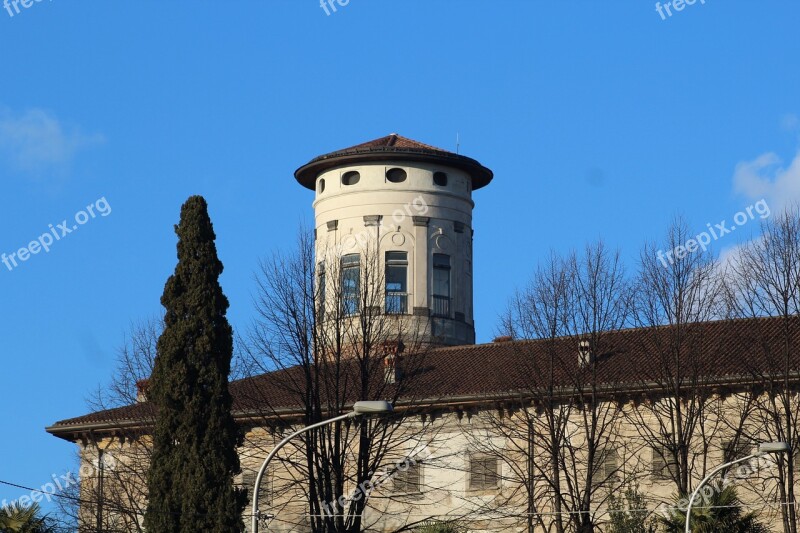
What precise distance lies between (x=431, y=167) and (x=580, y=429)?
58.8 feet

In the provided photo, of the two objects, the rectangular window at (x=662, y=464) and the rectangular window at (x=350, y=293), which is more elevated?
the rectangular window at (x=350, y=293)

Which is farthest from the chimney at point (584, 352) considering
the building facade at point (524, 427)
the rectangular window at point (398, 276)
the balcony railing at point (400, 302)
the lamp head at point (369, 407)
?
the lamp head at point (369, 407)

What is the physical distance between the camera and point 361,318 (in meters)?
44.0

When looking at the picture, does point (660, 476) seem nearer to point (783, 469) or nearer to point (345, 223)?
point (783, 469)

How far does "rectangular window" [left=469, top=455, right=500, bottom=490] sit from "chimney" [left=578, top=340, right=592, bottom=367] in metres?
4.54

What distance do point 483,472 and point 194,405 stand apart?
14.7 meters

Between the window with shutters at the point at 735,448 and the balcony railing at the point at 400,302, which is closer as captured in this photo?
the window with shutters at the point at 735,448

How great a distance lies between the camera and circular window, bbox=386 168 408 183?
202ft

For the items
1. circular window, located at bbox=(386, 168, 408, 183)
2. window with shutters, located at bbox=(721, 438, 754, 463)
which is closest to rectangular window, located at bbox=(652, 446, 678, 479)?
window with shutters, located at bbox=(721, 438, 754, 463)

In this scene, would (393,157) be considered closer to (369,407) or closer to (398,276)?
(398,276)

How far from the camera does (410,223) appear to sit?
200ft

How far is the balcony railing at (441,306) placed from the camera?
6025 centimetres

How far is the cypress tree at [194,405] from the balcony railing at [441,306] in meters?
23.3

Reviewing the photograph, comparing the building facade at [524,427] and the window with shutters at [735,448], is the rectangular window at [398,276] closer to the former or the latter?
the building facade at [524,427]
